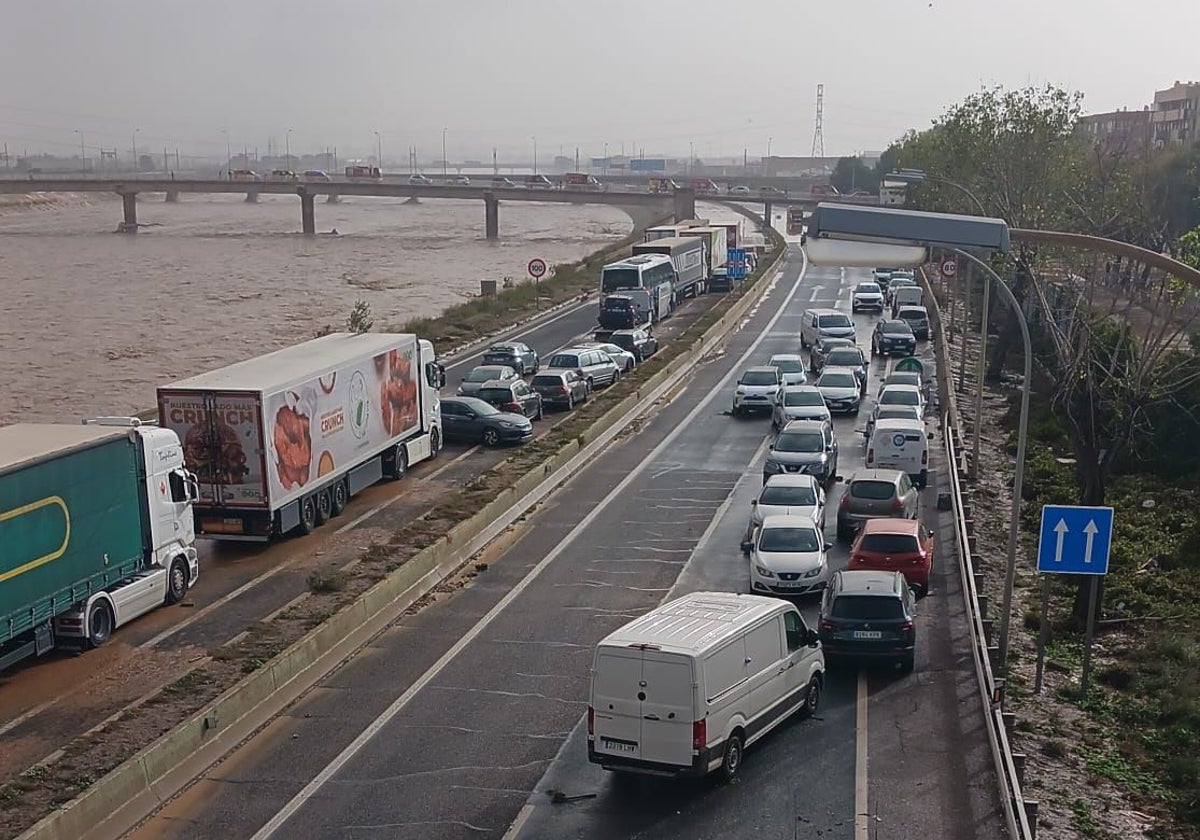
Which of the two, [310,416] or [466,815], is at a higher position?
[310,416]

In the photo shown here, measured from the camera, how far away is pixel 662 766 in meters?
13.3

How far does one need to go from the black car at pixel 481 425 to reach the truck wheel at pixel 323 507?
795 cm

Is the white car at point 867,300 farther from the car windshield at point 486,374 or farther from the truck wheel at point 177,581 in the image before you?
the truck wheel at point 177,581

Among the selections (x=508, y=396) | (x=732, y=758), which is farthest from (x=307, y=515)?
(x=732, y=758)

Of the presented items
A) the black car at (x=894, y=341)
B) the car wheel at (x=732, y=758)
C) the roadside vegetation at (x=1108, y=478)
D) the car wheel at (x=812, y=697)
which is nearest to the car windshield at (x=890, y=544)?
the roadside vegetation at (x=1108, y=478)

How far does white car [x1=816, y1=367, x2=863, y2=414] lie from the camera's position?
37375mm

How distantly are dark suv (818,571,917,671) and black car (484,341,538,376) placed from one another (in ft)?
87.7

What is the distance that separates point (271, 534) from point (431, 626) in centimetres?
473

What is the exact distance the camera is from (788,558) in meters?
21.0

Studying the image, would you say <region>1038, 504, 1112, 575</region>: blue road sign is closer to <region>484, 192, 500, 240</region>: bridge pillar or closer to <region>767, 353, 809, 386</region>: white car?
<region>767, 353, 809, 386</region>: white car

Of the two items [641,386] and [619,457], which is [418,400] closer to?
[619,457]

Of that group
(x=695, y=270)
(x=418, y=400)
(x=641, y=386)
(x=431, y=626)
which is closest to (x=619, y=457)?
(x=418, y=400)

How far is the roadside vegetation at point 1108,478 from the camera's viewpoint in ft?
51.8

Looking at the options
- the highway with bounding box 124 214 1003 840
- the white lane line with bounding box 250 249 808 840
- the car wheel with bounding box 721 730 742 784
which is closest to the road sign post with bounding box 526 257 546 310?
the white lane line with bounding box 250 249 808 840
